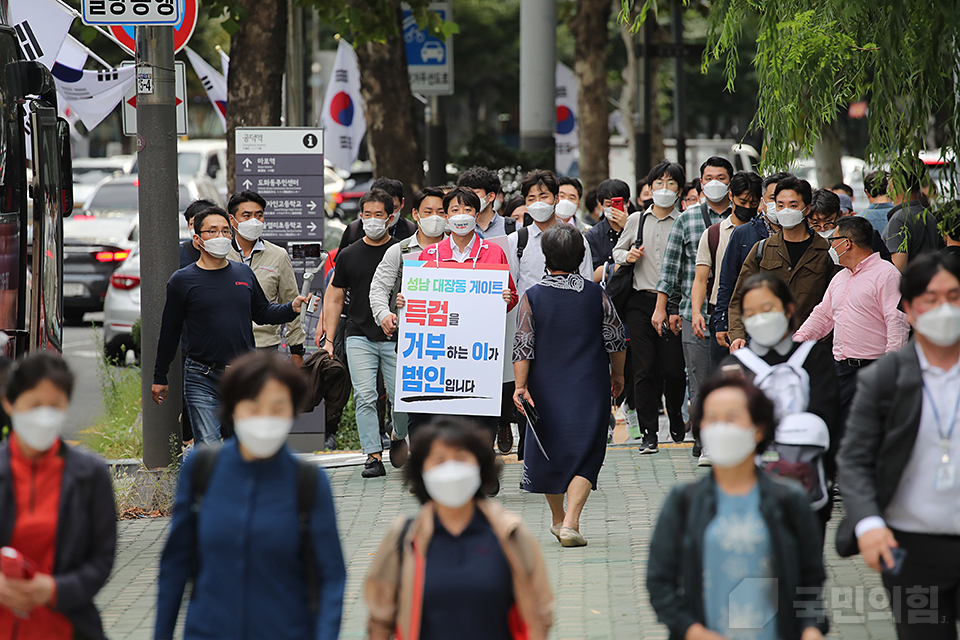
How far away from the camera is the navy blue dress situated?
7145mm

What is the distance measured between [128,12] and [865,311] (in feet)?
15.0

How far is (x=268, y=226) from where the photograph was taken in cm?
1009

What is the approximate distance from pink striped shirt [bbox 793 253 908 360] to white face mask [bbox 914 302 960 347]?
10.5ft

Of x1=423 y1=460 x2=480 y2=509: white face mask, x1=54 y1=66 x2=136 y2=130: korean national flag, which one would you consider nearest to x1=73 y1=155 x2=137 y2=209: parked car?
x1=54 y1=66 x2=136 y2=130: korean national flag

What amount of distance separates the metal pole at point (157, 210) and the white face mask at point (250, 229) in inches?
17.1

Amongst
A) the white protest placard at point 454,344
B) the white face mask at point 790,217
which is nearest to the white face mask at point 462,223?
the white protest placard at point 454,344

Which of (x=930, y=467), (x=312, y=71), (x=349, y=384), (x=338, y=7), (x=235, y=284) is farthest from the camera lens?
(x=312, y=71)

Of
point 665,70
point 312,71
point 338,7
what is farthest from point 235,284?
point 665,70

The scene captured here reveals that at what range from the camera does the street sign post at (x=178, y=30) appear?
8.66 meters

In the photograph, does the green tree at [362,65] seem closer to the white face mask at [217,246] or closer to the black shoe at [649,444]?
the black shoe at [649,444]

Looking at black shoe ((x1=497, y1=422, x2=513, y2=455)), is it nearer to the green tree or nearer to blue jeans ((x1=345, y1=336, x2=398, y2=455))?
blue jeans ((x1=345, y1=336, x2=398, y2=455))

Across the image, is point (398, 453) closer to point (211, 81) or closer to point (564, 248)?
point (564, 248)

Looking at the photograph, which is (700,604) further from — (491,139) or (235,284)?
(491,139)

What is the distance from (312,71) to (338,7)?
29215 millimetres
